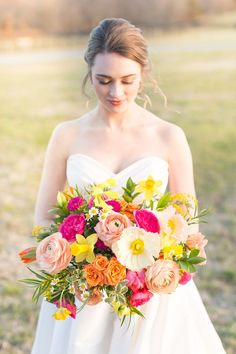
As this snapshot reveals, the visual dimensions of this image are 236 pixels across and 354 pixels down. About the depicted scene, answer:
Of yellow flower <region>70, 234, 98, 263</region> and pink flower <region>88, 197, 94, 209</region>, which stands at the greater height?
pink flower <region>88, 197, 94, 209</region>

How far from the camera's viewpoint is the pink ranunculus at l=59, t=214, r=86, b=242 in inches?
92.0

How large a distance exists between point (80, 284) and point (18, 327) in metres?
2.47

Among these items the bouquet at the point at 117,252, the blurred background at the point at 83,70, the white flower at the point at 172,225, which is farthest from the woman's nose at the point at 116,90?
the blurred background at the point at 83,70

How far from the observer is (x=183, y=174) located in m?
2.88

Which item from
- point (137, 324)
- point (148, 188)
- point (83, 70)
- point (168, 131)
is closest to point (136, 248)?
point (148, 188)

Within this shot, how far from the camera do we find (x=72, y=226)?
235cm

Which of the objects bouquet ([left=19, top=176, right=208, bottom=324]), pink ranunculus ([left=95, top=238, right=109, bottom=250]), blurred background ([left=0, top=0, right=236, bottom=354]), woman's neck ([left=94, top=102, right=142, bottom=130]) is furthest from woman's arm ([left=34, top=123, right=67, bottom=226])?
blurred background ([left=0, top=0, right=236, bottom=354])

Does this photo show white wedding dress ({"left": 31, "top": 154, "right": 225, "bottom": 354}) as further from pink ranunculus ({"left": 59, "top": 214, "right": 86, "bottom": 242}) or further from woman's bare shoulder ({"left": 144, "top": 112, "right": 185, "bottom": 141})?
pink ranunculus ({"left": 59, "top": 214, "right": 86, "bottom": 242})

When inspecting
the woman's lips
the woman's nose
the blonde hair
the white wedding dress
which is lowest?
the white wedding dress

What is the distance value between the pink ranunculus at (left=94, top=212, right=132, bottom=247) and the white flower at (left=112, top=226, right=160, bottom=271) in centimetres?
3

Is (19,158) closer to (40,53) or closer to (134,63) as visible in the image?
(40,53)

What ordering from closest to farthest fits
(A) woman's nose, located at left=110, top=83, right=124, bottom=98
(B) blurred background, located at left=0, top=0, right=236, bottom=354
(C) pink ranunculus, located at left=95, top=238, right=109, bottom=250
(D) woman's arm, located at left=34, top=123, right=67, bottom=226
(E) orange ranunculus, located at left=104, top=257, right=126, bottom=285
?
(E) orange ranunculus, located at left=104, top=257, right=126, bottom=285
(C) pink ranunculus, located at left=95, top=238, right=109, bottom=250
(A) woman's nose, located at left=110, top=83, right=124, bottom=98
(D) woman's arm, located at left=34, top=123, right=67, bottom=226
(B) blurred background, located at left=0, top=0, right=236, bottom=354

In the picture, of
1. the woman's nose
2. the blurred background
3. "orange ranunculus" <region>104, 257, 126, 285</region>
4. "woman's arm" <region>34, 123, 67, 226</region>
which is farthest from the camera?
the blurred background

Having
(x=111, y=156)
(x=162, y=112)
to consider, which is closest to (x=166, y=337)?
(x=111, y=156)
